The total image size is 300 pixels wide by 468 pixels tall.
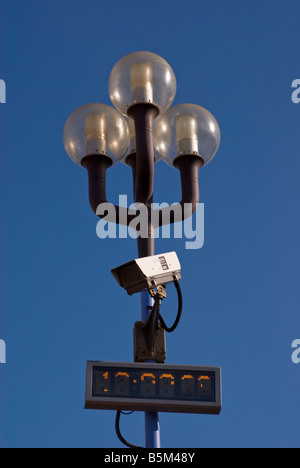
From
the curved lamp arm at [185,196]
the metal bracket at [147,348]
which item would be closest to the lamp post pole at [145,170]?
the curved lamp arm at [185,196]

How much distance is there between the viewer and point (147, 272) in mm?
6469

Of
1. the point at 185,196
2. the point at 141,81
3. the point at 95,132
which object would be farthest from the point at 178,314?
the point at 141,81

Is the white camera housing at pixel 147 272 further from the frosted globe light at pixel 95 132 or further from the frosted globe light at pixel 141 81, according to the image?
the frosted globe light at pixel 141 81

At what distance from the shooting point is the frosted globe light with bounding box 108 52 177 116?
7730 millimetres

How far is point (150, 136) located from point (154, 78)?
0.54m

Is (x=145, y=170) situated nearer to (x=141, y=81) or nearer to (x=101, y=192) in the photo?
(x=101, y=192)

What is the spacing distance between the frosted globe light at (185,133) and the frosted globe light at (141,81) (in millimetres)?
178

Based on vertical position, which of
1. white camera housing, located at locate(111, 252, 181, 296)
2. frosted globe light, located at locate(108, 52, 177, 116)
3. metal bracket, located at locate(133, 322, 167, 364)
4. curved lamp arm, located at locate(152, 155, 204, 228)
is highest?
frosted globe light, located at locate(108, 52, 177, 116)

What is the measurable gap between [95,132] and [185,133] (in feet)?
2.71

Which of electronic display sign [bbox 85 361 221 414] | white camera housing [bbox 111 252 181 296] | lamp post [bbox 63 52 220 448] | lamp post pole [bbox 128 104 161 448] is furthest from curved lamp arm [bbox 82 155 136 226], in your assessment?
electronic display sign [bbox 85 361 221 414]

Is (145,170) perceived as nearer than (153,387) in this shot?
No

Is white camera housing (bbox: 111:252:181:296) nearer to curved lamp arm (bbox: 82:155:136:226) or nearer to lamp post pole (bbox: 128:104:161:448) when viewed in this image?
lamp post pole (bbox: 128:104:161:448)

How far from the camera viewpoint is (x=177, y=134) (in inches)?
307
